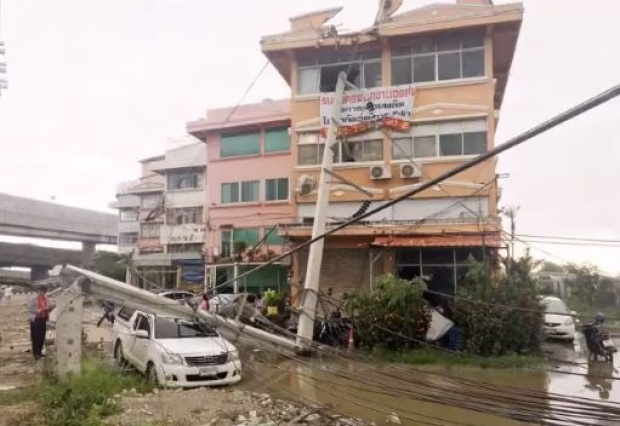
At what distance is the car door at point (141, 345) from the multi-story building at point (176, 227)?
63.2 feet

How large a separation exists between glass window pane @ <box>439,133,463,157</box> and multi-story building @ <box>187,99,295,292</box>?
10849 millimetres

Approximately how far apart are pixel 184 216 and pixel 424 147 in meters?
20.9

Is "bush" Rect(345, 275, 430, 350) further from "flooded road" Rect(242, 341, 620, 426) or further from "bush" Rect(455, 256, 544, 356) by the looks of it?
"flooded road" Rect(242, 341, 620, 426)

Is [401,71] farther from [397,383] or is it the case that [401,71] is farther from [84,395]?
[84,395]

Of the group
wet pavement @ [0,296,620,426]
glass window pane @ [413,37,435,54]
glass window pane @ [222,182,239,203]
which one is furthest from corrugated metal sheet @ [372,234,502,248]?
glass window pane @ [222,182,239,203]

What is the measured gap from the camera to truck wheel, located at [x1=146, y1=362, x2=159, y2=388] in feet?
37.2

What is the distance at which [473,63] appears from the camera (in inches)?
777

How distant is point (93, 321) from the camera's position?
23.5 meters

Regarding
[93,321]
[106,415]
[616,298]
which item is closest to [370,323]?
[106,415]

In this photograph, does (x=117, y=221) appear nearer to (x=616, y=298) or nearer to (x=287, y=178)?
(x=287, y=178)

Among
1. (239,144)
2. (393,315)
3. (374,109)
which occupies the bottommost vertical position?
(393,315)

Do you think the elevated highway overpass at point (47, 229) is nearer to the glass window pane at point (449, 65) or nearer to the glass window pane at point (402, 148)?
the glass window pane at point (402, 148)

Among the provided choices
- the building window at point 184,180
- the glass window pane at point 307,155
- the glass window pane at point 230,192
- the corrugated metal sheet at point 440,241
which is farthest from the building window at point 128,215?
the corrugated metal sheet at point 440,241

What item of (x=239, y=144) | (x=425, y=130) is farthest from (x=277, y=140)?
(x=425, y=130)
